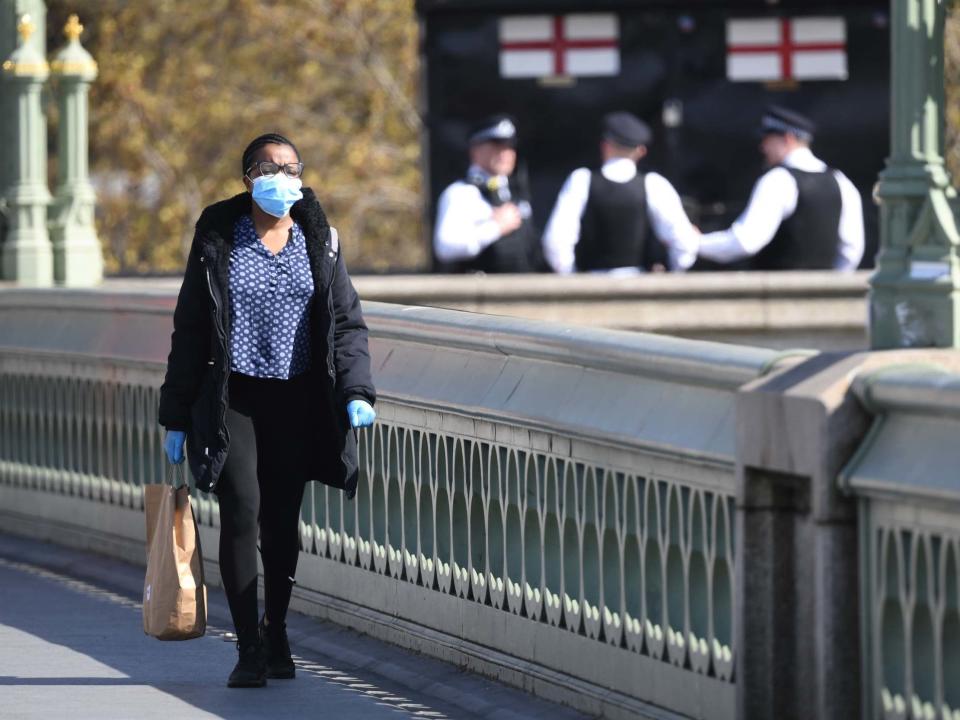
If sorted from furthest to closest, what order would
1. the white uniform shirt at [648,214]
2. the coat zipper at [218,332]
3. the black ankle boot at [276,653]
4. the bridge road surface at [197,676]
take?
the white uniform shirt at [648,214] < the black ankle boot at [276,653] < the coat zipper at [218,332] < the bridge road surface at [197,676]

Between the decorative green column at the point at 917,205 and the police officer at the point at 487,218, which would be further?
the police officer at the point at 487,218

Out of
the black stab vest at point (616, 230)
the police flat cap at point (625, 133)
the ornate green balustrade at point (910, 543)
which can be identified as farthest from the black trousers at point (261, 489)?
the black stab vest at point (616, 230)

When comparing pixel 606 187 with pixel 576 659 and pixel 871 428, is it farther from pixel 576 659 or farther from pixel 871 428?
pixel 871 428

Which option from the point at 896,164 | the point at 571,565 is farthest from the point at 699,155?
the point at 571,565

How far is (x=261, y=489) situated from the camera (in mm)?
8344

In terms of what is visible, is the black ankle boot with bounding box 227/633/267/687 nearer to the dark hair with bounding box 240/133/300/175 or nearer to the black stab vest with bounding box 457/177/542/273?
the dark hair with bounding box 240/133/300/175

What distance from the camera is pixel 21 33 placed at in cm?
1589

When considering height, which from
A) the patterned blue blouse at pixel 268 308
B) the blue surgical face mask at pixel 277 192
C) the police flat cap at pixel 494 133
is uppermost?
the police flat cap at pixel 494 133

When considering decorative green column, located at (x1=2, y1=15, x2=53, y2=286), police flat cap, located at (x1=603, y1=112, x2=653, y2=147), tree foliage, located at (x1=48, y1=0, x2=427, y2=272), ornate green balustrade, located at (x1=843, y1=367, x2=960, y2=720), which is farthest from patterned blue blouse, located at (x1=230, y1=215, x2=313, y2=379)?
tree foliage, located at (x1=48, y1=0, x2=427, y2=272)

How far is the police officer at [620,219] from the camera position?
653 inches

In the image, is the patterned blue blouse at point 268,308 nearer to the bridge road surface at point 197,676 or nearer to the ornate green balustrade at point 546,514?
the ornate green balustrade at point 546,514

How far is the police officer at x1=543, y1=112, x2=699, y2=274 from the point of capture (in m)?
16.6

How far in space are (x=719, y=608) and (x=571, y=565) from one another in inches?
39.5

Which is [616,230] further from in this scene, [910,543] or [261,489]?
[910,543]
